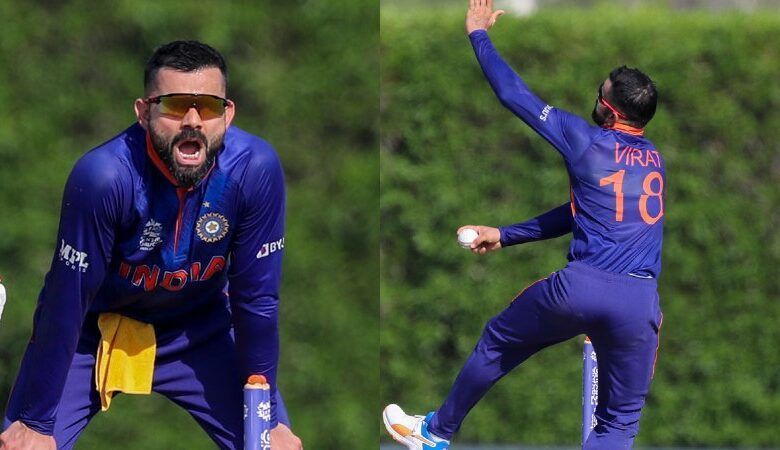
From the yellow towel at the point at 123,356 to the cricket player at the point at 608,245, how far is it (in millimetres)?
1356

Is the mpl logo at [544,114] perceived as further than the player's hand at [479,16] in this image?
A: No

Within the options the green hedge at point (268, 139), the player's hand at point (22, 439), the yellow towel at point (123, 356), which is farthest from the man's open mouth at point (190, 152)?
the green hedge at point (268, 139)

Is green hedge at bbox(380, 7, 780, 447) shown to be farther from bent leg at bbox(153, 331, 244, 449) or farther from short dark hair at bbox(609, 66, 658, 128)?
bent leg at bbox(153, 331, 244, 449)

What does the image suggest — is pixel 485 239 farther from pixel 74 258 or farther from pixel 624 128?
pixel 74 258

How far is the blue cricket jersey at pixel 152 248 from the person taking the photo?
13.8 ft

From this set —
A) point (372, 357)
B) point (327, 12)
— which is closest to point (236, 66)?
point (327, 12)

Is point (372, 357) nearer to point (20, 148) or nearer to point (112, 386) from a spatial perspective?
point (20, 148)

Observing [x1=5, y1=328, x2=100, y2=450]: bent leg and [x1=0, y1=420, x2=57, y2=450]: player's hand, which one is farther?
[x1=5, y1=328, x2=100, y2=450]: bent leg

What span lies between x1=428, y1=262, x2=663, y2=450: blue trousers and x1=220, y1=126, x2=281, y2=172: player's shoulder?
47.6 inches

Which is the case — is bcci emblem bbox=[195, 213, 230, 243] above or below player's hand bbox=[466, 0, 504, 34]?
below

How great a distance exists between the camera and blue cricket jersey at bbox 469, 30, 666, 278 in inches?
198

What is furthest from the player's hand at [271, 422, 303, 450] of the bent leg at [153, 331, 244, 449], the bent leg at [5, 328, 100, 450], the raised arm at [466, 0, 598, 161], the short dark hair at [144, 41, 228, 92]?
the raised arm at [466, 0, 598, 161]

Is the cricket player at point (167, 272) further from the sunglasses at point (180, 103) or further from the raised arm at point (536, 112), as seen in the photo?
the raised arm at point (536, 112)

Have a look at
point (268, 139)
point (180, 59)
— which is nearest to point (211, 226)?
point (180, 59)
